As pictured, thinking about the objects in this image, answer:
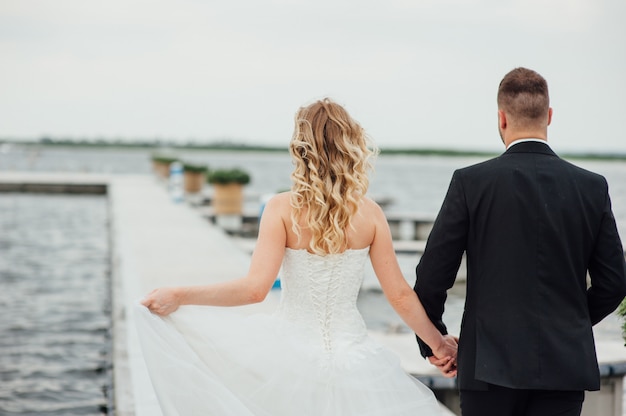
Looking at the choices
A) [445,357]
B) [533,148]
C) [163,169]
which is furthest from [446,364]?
[163,169]

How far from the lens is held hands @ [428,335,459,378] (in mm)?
3385

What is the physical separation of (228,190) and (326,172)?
47.1ft

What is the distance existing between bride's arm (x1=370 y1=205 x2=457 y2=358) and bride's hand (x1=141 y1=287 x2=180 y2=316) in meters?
0.84

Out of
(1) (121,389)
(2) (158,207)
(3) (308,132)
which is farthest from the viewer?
(2) (158,207)

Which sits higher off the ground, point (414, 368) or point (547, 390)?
point (547, 390)

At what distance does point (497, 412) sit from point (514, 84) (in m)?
1.22

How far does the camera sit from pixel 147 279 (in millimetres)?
9422

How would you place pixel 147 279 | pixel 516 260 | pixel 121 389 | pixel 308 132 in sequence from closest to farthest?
pixel 516 260 < pixel 308 132 < pixel 121 389 < pixel 147 279

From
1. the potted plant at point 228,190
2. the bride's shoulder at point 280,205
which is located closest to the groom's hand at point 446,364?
the bride's shoulder at point 280,205

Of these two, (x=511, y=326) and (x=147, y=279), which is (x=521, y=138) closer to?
(x=511, y=326)

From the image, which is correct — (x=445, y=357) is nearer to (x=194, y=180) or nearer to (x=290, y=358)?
(x=290, y=358)

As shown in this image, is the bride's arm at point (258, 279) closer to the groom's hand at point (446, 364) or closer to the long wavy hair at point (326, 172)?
the long wavy hair at point (326, 172)

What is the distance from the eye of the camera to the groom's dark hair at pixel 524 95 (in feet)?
9.52

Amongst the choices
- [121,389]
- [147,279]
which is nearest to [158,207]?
[147,279]
